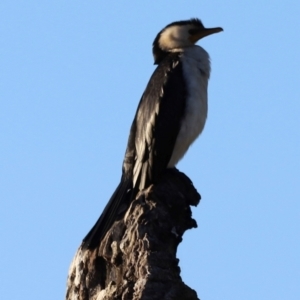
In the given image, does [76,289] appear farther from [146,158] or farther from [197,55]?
[197,55]

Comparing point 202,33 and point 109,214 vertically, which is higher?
point 202,33

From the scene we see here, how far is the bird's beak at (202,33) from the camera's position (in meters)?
9.75

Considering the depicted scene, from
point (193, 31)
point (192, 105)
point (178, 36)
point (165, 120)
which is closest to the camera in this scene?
point (165, 120)

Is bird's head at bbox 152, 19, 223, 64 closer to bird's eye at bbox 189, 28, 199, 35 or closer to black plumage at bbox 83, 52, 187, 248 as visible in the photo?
bird's eye at bbox 189, 28, 199, 35

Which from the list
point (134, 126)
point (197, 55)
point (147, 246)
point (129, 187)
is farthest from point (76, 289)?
point (197, 55)

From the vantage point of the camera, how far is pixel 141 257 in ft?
18.9

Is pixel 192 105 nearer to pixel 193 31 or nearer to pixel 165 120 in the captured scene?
pixel 165 120

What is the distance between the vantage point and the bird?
7.88 meters

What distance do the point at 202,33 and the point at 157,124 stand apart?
1936 mm

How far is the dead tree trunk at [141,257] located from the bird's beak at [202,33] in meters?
3.26

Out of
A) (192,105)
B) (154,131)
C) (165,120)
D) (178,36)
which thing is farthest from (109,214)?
(178,36)

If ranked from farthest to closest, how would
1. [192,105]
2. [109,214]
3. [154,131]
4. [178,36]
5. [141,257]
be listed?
[178,36] → [192,105] → [154,131] → [109,214] → [141,257]

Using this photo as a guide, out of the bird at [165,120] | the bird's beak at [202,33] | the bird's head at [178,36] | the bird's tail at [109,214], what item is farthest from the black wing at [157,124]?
the bird's beak at [202,33]

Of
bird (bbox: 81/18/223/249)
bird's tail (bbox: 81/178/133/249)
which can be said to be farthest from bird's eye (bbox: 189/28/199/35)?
bird's tail (bbox: 81/178/133/249)
